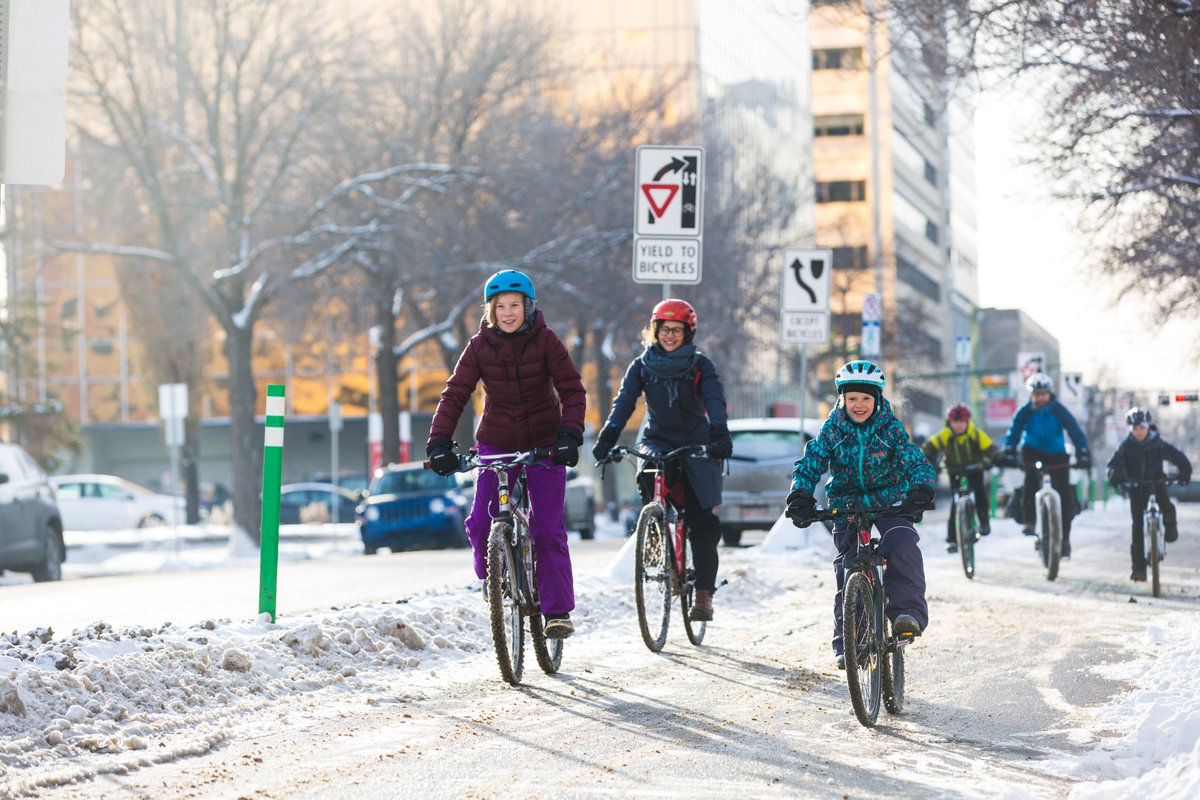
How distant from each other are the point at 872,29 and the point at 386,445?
2009 centimetres

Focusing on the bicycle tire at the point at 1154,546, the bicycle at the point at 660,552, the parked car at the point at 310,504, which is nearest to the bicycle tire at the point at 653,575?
the bicycle at the point at 660,552

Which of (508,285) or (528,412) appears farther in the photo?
(528,412)

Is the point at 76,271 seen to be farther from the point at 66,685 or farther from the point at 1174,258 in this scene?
the point at 66,685

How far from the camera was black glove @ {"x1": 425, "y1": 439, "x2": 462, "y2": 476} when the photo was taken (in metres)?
8.83

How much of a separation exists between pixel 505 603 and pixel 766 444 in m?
13.2

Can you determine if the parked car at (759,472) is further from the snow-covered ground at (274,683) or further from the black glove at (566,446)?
the black glove at (566,446)

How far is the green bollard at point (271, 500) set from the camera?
35.3 feet

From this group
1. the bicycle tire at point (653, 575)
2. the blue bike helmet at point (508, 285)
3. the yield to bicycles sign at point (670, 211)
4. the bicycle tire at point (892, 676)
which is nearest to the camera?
the bicycle tire at point (892, 676)

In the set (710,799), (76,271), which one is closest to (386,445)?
(710,799)

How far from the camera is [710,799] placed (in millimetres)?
6133

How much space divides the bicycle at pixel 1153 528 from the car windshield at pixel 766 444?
20.2 feet

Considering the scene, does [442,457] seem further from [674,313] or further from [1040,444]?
[1040,444]

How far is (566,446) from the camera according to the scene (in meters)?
8.80

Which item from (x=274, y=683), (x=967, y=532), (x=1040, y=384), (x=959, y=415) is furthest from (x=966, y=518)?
(x=274, y=683)
